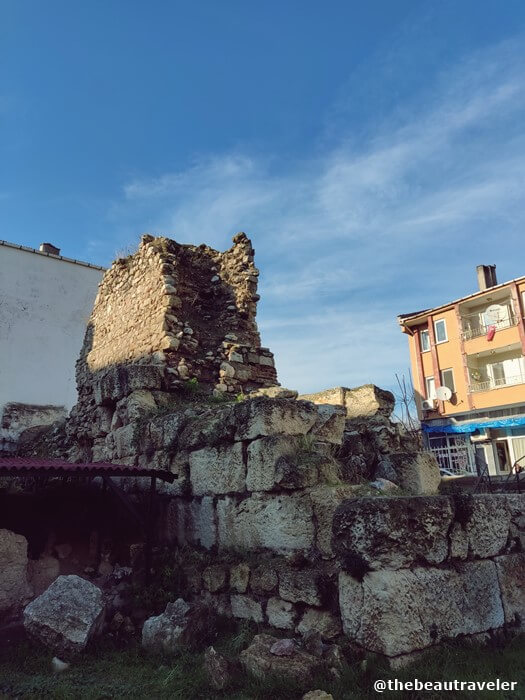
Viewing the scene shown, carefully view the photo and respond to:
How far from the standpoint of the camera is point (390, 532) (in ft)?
11.6

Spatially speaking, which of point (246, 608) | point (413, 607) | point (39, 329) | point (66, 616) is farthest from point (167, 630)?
point (39, 329)

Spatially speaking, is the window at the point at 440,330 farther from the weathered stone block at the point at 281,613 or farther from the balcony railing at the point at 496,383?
the weathered stone block at the point at 281,613

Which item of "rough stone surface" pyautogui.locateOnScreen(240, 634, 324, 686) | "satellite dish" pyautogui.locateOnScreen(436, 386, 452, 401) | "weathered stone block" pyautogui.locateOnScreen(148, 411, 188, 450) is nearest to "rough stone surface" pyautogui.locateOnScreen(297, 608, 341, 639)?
"rough stone surface" pyautogui.locateOnScreen(240, 634, 324, 686)

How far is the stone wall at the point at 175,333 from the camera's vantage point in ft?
23.8

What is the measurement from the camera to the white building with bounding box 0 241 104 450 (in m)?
17.8

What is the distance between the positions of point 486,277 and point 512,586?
87.5 feet

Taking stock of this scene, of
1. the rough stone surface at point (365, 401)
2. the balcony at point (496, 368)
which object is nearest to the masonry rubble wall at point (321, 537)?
the rough stone surface at point (365, 401)

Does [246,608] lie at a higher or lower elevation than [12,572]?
lower

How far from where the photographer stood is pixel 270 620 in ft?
14.4

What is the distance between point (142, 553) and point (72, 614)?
1401 mm

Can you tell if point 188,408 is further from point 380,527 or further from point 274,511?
point 380,527

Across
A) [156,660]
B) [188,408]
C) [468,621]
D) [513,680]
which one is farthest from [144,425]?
[513,680]

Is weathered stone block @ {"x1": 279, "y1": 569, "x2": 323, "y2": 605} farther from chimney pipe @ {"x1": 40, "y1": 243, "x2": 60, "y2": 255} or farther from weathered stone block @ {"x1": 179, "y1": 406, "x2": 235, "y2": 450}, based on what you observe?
chimney pipe @ {"x1": 40, "y1": 243, "x2": 60, "y2": 255}

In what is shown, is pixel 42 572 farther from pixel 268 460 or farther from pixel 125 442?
pixel 268 460
